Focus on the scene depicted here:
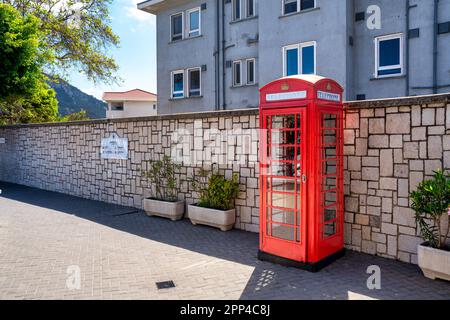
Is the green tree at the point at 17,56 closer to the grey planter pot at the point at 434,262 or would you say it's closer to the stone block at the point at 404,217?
the stone block at the point at 404,217

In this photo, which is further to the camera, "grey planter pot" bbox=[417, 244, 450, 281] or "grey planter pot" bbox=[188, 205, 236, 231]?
"grey planter pot" bbox=[188, 205, 236, 231]

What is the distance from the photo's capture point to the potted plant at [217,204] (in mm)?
8273

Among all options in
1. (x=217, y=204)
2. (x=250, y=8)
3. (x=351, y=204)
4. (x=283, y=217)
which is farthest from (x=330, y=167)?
(x=250, y=8)

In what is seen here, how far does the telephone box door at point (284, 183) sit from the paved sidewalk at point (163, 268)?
390 mm

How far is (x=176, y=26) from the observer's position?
65.5 ft

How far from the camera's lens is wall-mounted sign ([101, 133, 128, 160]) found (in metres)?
11.4

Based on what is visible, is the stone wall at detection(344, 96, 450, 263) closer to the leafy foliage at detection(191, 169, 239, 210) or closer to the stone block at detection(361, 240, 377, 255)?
the stone block at detection(361, 240, 377, 255)

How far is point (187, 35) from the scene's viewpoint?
19.4 m

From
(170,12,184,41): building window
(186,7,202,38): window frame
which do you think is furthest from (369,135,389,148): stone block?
(170,12,184,41): building window

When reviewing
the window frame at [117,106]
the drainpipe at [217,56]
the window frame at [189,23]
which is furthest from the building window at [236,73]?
the window frame at [117,106]

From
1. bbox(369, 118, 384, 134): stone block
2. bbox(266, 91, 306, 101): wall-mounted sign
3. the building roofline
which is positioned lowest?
bbox(369, 118, 384, 134): stone block

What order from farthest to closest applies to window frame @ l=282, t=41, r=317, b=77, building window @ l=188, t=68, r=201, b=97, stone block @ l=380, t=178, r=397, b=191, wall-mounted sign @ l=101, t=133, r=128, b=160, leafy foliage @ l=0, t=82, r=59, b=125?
leafy foliage @ l=0, t=82, r=59, b=125
building window @ l=188, t=68, r=201, b=97
window frame @ l=282, t=41, r=317, b=77
wall-mounted sign @ l=101, t=133, r=128, b=160
stone block @ l=380, t=178, r=397, b=191
